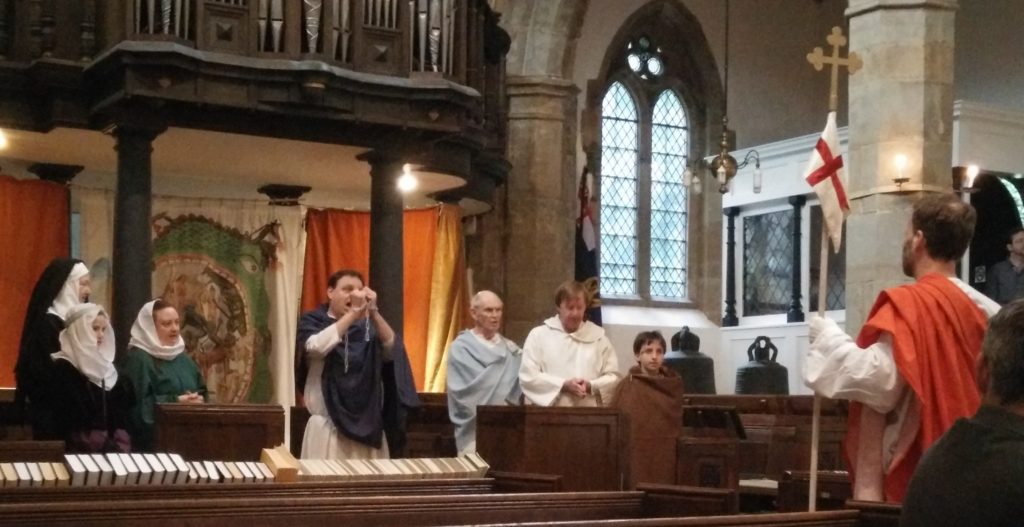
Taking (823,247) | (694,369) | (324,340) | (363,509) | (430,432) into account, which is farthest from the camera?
(694,369)

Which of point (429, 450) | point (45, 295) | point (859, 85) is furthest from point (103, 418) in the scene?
point (859, 85)

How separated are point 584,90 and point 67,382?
484 inches

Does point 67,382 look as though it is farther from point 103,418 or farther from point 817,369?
point 817,369

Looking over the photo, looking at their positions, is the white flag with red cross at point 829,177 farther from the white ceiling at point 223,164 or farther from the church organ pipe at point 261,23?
the white ceiling at point 223,164

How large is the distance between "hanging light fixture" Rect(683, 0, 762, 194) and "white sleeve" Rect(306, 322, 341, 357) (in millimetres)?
8697

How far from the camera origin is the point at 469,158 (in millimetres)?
12281

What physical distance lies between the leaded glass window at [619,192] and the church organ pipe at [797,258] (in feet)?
8.60

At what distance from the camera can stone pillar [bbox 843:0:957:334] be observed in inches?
424

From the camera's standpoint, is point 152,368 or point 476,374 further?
point 476,374

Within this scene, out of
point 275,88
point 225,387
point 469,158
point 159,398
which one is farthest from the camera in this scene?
point 225,387

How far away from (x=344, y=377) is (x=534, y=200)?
8.10m

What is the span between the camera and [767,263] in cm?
1827

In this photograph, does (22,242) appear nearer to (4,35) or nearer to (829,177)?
(4,35)

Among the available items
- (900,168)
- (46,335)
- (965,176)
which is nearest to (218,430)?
(46,335)
